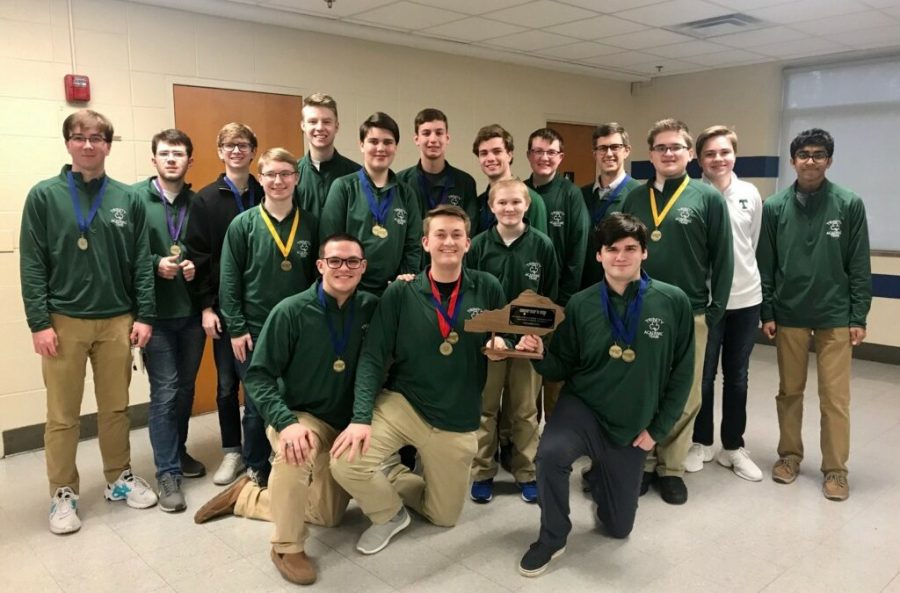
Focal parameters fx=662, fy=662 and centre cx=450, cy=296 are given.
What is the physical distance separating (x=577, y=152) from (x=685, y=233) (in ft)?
13.4

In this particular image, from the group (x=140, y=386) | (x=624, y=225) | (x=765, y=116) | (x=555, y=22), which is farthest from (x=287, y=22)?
(x=765, y=116)

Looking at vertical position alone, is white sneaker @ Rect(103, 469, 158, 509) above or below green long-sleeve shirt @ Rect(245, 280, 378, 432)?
below

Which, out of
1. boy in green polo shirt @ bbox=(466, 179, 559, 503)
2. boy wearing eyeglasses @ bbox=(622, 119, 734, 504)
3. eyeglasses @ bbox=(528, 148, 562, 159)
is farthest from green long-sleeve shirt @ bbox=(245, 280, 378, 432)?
boy wearing eyeglasses @ bbox=(622, 119, 734, 504)

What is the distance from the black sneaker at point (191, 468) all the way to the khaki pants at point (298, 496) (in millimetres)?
526

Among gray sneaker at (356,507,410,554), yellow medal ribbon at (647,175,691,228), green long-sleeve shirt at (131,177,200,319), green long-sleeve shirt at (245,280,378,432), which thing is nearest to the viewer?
green long-sleeve shirt at (245,280,378,432)

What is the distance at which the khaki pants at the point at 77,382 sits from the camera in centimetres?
292

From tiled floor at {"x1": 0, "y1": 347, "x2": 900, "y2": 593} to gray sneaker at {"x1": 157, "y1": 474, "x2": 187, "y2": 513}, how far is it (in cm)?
4

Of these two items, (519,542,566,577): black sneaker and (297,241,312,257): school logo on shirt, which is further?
(297,241,312,257): school logo on shirt

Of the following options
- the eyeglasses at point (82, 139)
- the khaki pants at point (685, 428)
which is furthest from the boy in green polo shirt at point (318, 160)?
the khaki pants at point (685, 428)

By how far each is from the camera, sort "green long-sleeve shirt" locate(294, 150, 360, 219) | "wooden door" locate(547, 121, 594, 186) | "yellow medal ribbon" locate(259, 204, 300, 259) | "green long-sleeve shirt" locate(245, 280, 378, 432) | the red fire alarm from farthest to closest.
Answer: "wooden door" locate(547, 121, 594, 186) < the red fire alarm < "green long-sleeve shirt" locate(294, 150, 360, 219) < "yellow medal ribbon" locate(259, 204, 300, 259) < "green long-sleeve shirt" locate(245, 280, 378, 432)

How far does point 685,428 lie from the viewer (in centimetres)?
322

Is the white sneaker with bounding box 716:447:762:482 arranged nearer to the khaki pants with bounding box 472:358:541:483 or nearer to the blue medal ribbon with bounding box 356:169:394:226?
the khaki pants with bounding box 472:358:541:483

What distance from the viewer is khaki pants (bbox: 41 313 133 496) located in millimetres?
2920

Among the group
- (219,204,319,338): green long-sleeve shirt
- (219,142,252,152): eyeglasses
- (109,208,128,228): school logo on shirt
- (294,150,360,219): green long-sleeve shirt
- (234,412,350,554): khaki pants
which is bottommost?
(234,412,350,554): khaki pants
